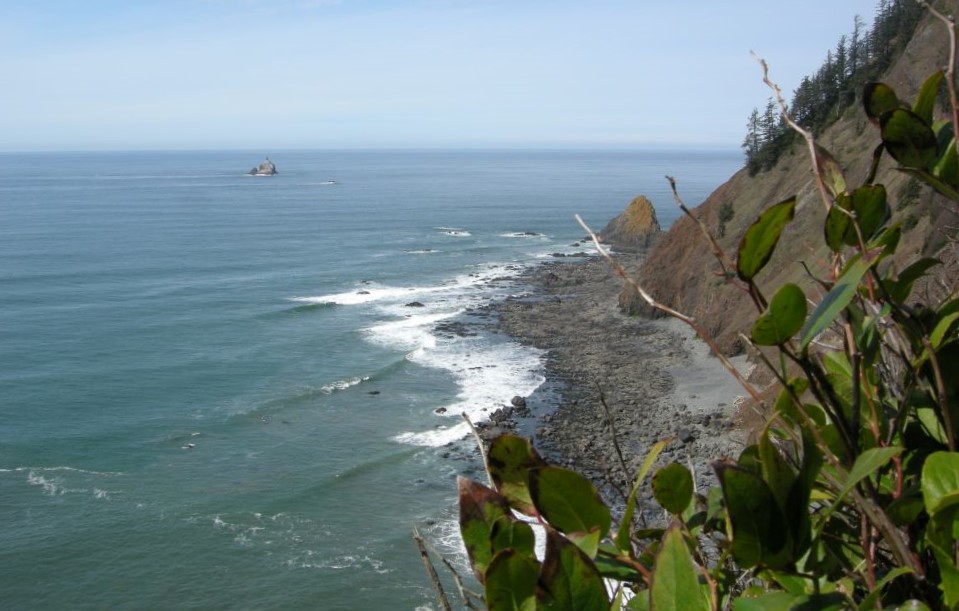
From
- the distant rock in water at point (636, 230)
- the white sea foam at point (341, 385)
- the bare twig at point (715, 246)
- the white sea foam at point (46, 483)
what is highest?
the bare twig at point (715, 246)

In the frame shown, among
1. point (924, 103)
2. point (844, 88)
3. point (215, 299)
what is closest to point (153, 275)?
point (215, 299)

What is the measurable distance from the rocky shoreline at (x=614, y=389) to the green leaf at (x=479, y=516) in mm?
16213

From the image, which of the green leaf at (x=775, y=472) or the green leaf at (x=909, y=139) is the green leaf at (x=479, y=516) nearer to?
the green leaf at (x=775, y=472)

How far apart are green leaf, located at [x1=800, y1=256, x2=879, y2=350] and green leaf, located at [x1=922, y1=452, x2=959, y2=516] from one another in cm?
27

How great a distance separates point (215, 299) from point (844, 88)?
3319 centimetres

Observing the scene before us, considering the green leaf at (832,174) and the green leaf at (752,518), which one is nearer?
the green leaf at (752,518)

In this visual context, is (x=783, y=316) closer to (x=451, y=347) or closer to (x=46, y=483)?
(x=46, y=483)

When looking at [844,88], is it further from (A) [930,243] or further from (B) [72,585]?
(B) [72,585]

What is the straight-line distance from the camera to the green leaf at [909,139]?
1.36 m

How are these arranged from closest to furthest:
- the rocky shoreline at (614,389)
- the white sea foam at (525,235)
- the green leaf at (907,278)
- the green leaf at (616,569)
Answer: the green leaf at (616,569), the green leaf at (907,278), the rocky shoreline at (614,389), the white sea foam at (525,235)

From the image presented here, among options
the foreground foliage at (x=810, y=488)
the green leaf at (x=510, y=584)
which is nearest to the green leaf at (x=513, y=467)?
the foreground foliage at (x=810, y=488)

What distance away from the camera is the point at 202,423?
28391mm

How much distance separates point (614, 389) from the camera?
104 feet

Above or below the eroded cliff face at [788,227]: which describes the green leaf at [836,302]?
above
